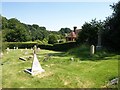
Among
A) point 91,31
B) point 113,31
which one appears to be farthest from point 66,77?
point 91,31

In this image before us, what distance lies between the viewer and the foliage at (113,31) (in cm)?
2306

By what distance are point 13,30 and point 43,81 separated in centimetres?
5207

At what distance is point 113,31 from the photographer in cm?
2359

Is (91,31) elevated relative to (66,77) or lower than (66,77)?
elevated

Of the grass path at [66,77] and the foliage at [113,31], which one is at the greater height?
the foliage at [113,31]

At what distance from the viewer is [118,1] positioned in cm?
2494

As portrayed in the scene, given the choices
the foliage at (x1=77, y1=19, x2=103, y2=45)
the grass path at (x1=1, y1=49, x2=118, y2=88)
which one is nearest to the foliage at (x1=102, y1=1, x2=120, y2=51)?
the foliage at (x1=77, y1=19, x2=103, y2=45)

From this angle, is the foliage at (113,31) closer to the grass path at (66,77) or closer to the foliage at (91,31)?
the foliage at (91,31)

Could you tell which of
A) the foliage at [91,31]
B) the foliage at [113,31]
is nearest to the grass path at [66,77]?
the foliage at [113,31]

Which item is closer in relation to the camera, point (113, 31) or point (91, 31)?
point (113, 31)

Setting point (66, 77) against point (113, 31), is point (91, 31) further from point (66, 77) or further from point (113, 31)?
point (66, 77)

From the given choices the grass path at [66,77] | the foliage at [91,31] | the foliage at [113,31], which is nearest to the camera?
the grass path at [66,77]

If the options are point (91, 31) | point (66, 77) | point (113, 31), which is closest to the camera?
point (66, 77)

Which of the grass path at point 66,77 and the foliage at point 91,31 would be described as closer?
the grass path at point 66,77
